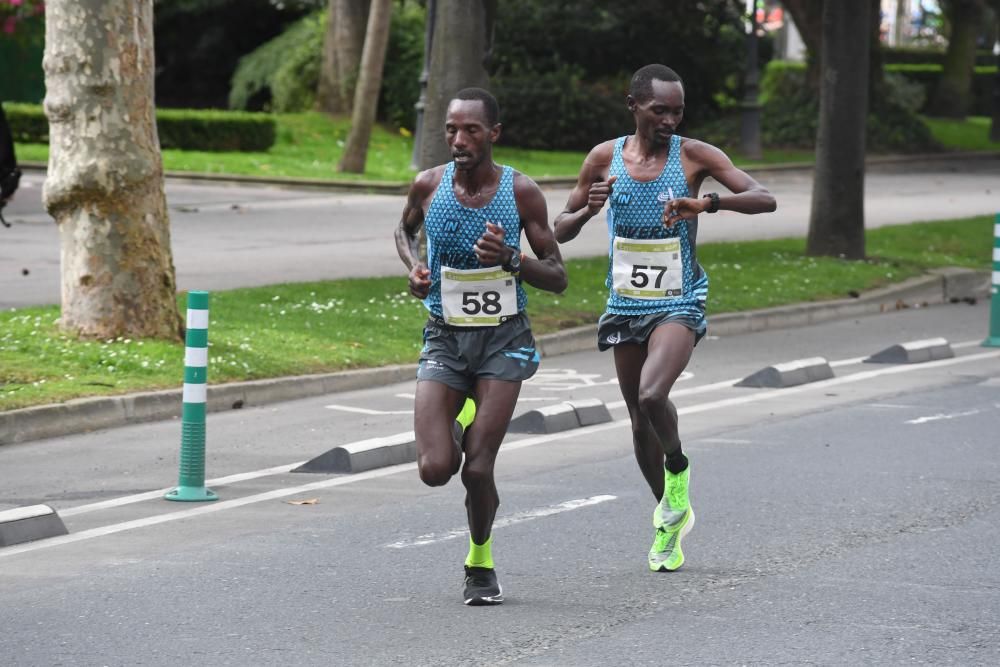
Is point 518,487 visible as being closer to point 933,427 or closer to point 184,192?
point 933,427

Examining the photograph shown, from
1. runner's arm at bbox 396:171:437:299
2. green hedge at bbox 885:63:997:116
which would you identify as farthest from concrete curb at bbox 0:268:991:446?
green hedge at bbox 885:63:997:116

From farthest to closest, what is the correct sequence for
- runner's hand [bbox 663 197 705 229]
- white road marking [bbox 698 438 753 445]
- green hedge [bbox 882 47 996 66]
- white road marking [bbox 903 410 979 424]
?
green hedge [bbox 882 47 996 66], white road marking [bbox 903 410 979 424], white road marking [bbox 698 438 753 445], runner's hand [bbox 663 197 705 229]

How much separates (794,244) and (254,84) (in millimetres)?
25781

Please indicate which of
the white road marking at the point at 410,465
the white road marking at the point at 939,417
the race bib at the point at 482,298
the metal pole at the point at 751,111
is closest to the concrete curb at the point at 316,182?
the metal pole at the point at 751,111

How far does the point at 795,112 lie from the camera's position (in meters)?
44.1

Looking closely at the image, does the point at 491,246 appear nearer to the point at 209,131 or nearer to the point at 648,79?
the point at 648,79

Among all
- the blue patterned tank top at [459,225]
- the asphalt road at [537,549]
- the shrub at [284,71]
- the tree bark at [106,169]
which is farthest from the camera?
the shrub at [284,71]

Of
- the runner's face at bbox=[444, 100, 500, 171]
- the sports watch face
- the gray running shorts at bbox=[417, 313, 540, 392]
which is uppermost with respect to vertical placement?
the runner's face at bbox=[444, 100, 500, 171]

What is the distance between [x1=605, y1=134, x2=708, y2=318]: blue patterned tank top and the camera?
7.46 metres

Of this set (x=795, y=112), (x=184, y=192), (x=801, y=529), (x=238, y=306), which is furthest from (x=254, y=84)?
(x=801, y=529)

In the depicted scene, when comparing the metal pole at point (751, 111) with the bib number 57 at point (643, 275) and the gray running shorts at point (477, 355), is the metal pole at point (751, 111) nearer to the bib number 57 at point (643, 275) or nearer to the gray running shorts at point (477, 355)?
the bib number 57 at point (643, 275)

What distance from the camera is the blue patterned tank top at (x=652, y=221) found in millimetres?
7465

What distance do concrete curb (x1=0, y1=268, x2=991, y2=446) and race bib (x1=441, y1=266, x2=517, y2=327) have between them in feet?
15.0

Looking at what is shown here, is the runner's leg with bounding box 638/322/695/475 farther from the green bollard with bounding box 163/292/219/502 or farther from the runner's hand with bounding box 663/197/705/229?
the green bollard with bounding box 163/292/219/502
